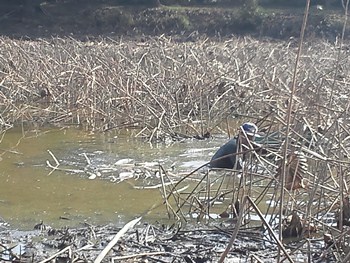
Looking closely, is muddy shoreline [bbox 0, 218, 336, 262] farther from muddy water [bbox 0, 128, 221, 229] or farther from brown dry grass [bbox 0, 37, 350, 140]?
brown dry grass [bbox 0, 37, 350, 140]

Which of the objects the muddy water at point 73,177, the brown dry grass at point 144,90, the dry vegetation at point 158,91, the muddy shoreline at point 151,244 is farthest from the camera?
the brown dry grass at point 144,90

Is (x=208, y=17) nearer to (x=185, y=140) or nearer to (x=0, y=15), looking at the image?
(x=0, y=15)

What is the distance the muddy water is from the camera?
17.8 feet

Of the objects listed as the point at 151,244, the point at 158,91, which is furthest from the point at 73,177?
the point at 158,91

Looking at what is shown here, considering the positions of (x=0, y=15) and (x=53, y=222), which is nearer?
(x=53, y=222)

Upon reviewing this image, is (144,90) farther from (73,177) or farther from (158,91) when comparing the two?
(73,177)

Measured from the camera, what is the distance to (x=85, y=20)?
106 ft

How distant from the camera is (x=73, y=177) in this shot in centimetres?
651

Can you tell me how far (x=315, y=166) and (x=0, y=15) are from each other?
28531mm

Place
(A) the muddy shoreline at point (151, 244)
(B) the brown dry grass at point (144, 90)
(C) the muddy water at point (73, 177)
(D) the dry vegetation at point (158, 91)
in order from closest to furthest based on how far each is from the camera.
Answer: (A) the muddy shoreline at point (151, 244) < (C) the muddy water at point (73, 177) < (D) the dry vegetation at point (158, 91) < (B) the brown dry grass at point (144, 90)

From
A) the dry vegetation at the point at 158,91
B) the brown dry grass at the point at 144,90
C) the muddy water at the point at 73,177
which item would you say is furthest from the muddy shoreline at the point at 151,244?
the brown dry grass at the point at 144,90

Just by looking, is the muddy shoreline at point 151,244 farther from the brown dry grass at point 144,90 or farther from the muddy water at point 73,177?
the brown dry grass at point 144,90

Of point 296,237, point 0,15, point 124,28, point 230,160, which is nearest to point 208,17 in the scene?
point 124,28

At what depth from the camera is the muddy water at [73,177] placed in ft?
17.8
